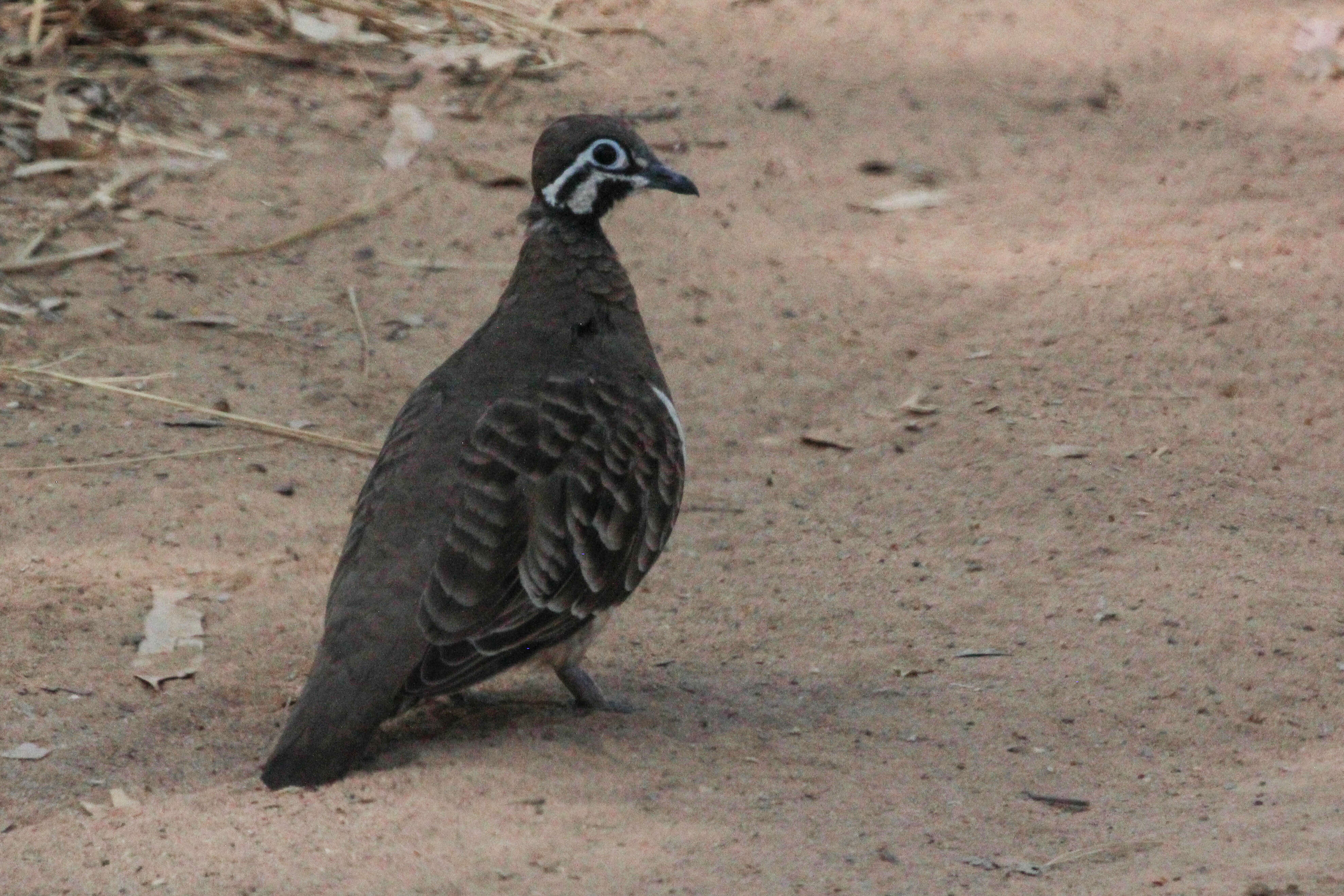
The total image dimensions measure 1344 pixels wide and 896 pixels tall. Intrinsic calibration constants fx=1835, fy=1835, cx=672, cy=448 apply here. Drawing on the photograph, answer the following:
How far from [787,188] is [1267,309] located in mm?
2123

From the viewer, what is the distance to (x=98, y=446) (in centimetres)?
587

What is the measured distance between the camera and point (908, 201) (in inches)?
305

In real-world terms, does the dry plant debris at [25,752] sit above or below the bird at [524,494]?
below

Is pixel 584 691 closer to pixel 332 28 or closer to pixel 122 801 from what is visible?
pixel 122 801

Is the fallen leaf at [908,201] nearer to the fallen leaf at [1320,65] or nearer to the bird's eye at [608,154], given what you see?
the fallen leaf at [1320,65]

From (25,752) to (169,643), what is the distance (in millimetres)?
637

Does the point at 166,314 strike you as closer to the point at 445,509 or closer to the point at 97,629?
the point at 97,629

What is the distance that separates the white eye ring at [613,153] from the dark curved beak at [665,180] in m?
0.07

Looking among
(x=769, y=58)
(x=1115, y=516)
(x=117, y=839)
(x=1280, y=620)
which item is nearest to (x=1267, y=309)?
(x=1115, y=516)

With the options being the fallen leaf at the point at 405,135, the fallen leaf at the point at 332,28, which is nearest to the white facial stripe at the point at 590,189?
the fallen leaf at the point at 405,135

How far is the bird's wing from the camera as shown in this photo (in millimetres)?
4164

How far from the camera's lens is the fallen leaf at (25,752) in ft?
14.4

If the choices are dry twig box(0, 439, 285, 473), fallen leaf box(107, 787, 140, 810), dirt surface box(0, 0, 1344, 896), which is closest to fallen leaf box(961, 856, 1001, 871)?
dirt surface box(0, 0, 1344, 896)

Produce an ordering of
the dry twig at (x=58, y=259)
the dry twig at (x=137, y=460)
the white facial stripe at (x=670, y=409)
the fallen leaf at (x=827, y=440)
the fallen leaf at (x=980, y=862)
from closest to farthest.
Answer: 1. the fallen leaf at (x=980, y=862)
2. the white facial stripe at (x=670, y=409)
3. the dry twig at (x=137, y=460)
4. the fallen leaf at (x=827, y=440)
5. the dry twig at (x=58, y=259)
